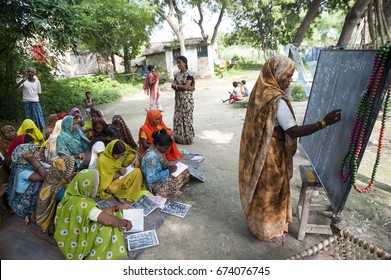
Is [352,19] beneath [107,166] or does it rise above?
above

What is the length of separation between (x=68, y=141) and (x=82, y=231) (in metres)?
2.31

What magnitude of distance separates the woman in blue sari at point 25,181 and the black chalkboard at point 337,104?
2853mm

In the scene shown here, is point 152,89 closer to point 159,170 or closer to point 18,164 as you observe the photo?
point 159,170

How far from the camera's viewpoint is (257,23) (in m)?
24.0

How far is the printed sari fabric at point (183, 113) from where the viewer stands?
5294mm

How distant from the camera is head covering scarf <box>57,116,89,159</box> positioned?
411 cm

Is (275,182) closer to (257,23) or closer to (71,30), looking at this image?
(71,30)

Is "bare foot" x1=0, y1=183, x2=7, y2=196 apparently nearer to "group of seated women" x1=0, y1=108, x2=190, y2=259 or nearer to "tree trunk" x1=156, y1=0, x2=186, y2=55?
"group of seated women" x1=0, y1=108, x2=190, y2=259

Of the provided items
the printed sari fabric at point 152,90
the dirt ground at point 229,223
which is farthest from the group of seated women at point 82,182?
the printed sari fabric at point 152,90

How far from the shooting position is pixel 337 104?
7.19ft

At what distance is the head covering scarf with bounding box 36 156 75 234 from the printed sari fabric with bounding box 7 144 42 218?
0.98ft

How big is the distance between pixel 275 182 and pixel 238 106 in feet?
24.8

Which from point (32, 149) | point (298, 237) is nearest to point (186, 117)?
point (32, 149)

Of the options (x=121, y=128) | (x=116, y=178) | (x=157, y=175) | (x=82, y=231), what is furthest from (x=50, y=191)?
(x=121, y=128)
